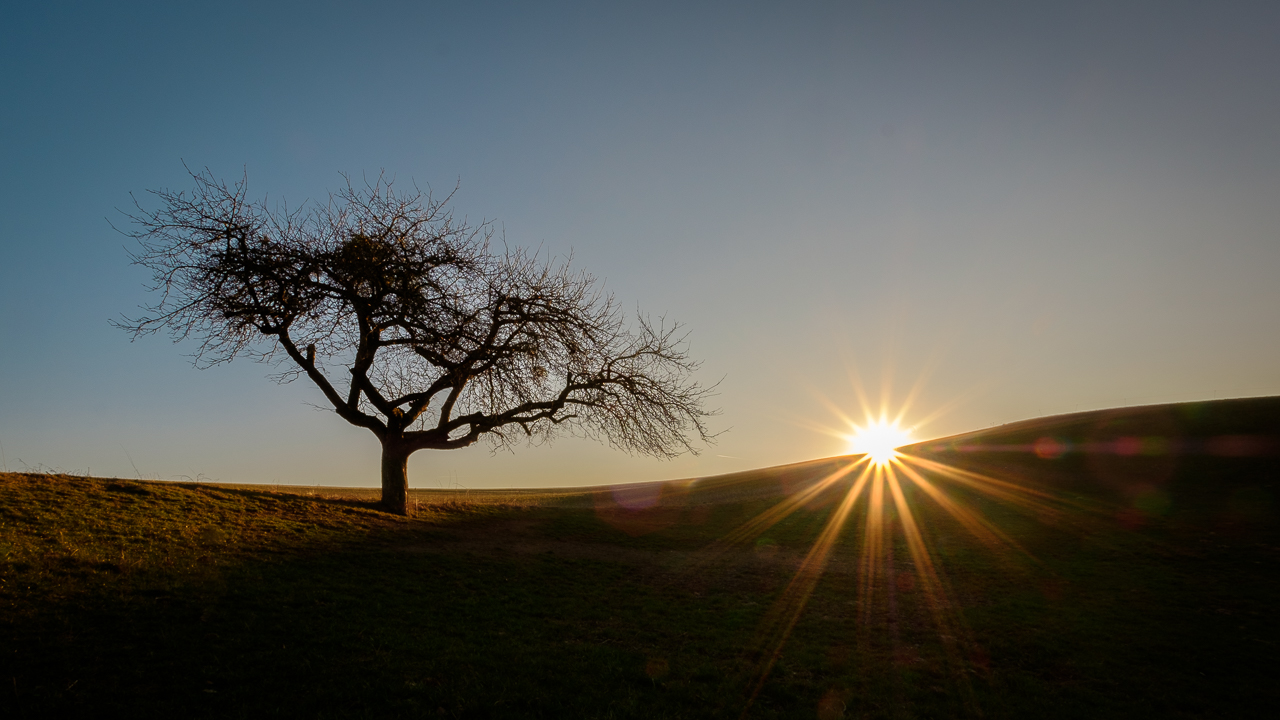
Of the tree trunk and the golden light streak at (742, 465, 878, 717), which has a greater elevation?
the tree trunk

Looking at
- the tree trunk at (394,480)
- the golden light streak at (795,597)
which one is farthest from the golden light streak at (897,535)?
the tree trunk at (394,480)

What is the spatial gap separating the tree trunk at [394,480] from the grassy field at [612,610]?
2.89 ft

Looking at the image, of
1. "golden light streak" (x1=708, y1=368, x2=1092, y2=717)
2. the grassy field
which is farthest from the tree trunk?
"golden light streak" (x1=708, y1=368, x2=1092, y2=717)

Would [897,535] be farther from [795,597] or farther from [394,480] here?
[394,480]

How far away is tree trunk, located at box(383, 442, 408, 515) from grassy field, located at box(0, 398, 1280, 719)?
880mm

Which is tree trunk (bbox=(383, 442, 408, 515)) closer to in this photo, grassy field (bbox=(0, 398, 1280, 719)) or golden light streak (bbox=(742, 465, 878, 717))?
grassy field (bbox=(0, 398, 1280, 719))

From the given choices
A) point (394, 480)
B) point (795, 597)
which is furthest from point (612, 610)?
point (394, 480)

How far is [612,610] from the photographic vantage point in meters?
14.1

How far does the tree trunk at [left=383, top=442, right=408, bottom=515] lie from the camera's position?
21734mm

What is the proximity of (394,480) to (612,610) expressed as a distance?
11.2 meters

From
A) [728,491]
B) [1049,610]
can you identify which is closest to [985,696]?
[1049,610]

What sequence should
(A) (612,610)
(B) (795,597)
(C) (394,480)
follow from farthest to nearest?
(C) (394,480) → (B) (795,597) → (A) (612,610)

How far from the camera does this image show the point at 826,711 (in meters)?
9.17

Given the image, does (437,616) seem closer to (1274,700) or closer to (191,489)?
(191,489)
